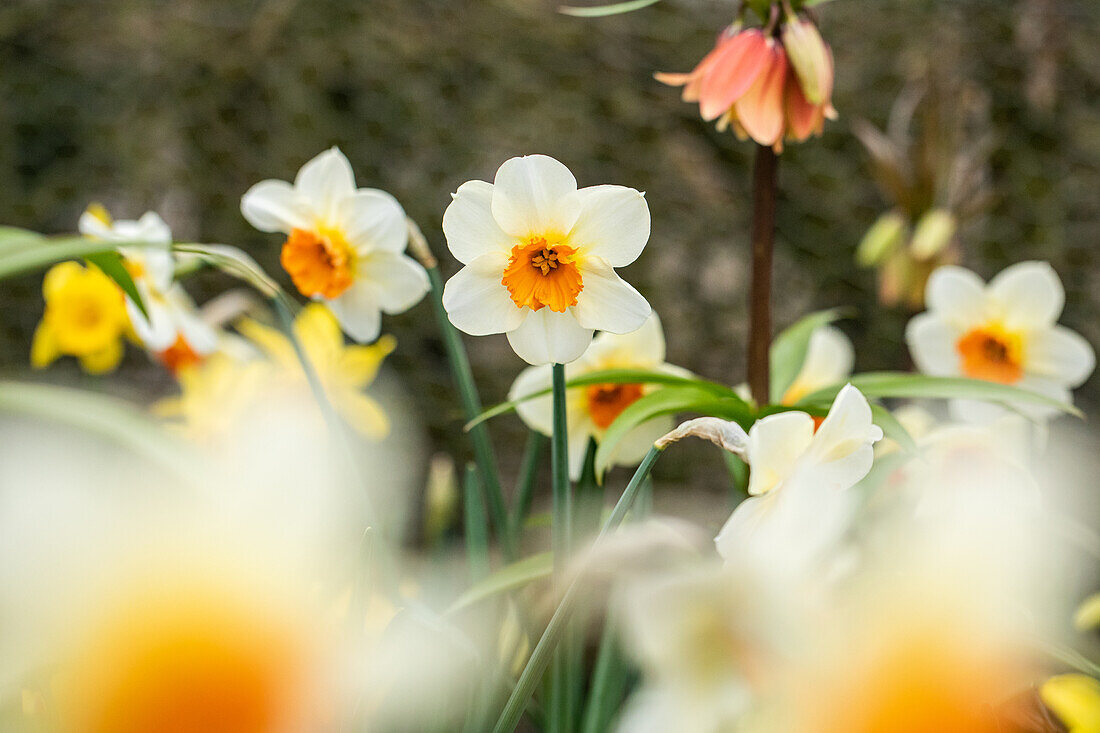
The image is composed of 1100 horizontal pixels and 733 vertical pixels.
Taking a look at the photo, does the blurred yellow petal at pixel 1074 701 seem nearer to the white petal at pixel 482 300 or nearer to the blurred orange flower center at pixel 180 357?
the white petal at pixel 482 300

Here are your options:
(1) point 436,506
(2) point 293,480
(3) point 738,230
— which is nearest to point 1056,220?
(3) point 738,230

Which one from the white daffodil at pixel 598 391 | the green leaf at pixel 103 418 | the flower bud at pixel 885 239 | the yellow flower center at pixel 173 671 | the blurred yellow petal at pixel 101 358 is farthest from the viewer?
the flower bud at pixel 885 239

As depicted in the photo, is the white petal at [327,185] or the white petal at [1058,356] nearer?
the white petal at [327,185]

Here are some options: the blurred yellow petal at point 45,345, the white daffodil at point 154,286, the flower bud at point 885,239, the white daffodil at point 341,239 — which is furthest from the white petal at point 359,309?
the flower bud at point 885,239

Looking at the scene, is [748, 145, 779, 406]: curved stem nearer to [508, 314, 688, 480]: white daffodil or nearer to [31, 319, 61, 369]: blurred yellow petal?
[508, 314, 688, 480]: white daffodil

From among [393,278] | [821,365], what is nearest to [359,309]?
[393,278]

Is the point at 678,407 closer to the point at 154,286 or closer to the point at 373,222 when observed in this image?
the point at 373,222
